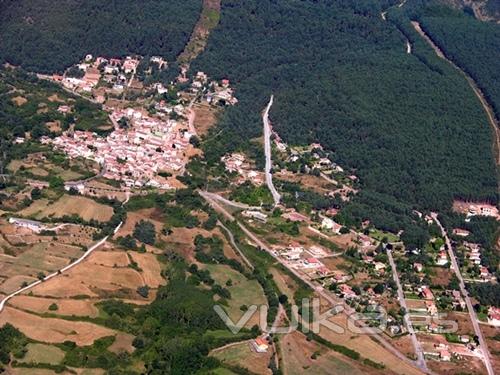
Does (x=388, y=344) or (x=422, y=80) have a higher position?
(x=422, y=80)

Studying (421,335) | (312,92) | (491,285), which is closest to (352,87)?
(312,92)

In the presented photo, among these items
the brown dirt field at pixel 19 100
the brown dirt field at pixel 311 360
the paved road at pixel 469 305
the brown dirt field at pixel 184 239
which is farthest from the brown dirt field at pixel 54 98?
the brown dirt field at pixel 311 360

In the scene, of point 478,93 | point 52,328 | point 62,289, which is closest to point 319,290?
point 62,289

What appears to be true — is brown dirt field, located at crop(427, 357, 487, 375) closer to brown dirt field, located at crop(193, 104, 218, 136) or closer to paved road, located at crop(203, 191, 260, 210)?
paved road, located at crop(203, 191, 260, 210)

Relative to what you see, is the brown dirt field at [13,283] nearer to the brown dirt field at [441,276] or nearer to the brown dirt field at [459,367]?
the brown dirt field at [459,367]

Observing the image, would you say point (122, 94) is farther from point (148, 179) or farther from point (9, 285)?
point (9, 285)

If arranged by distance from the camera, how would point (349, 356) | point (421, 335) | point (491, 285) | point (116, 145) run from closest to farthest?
point (349, 356), point (421, 335), point (491, 285), point (116, 145)

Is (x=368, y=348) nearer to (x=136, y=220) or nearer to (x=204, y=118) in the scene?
(x=136, y=220)
